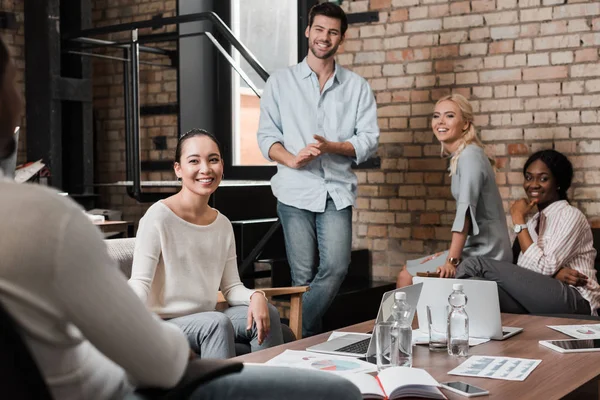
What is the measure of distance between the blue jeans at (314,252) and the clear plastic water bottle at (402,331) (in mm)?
1759

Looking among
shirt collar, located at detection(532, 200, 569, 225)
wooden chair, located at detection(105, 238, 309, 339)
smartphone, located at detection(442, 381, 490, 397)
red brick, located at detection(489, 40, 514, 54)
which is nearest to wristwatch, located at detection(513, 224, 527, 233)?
shirt collar, located at detection(532, 200, 569, 225)

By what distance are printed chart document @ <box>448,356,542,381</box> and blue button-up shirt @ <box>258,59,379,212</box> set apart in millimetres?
1933

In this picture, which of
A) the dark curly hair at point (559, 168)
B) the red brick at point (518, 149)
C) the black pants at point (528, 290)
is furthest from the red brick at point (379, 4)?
the black pants at point (528, 290)

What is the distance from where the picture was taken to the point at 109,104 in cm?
689

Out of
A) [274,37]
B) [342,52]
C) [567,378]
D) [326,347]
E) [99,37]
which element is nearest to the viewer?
[567,378]

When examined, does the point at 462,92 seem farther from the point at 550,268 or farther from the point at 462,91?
the point at 550,268

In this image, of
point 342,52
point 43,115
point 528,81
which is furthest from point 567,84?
point 43,115

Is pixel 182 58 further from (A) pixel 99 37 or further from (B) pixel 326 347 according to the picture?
(B) pixel 326 347

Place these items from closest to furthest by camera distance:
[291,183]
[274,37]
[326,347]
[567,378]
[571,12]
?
[567,378]
[326,347]
[291,183]
[571,12]
[274,37]

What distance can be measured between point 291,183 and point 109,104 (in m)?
3.20

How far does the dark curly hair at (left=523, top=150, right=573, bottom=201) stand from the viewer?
4277 mm

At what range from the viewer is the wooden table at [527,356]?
202 centimetres

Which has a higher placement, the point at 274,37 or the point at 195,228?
the point at 274,37

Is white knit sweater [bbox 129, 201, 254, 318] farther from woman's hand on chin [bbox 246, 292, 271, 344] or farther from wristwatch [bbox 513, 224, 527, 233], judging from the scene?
wristwatch [bbox 513, 224, 527, 233]
